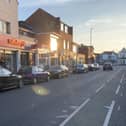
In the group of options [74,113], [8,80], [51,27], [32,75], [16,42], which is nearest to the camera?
[74,113]

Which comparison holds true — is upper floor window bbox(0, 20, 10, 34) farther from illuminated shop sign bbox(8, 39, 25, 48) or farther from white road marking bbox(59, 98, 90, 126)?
white road marking bbox(59, 98, 90, 126)

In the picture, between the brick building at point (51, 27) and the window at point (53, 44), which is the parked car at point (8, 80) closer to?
the window at point (53, 44)

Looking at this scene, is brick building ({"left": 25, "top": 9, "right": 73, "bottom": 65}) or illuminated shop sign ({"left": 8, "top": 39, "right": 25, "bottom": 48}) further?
brick building ({"left": 25, "top": 9, "right": 73, "bottom": 65})

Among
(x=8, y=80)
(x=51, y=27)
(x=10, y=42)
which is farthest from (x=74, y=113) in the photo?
(x=51, y=27)

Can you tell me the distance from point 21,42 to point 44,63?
13055 mm

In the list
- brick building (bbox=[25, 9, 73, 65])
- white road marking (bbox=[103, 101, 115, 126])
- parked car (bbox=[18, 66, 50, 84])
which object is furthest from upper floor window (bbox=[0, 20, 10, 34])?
brick building (bbox=[25, 9, 73, 65])

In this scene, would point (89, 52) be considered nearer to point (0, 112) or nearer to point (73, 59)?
point (73, 59)

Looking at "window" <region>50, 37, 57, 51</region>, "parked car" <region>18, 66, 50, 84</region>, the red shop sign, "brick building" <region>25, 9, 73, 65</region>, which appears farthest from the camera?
"brick building" <region>25, 9, 73, 65</region>

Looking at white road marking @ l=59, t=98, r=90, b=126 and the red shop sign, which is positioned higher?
the red shop sign

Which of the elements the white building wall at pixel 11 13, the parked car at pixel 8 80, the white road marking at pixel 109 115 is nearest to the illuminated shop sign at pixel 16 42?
the white building wall at pixel 11 13

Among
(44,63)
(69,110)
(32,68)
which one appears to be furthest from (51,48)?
(69,110)

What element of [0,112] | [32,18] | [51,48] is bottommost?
[0,112]

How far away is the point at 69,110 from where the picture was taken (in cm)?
1205

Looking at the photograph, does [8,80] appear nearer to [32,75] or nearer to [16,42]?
[32,75]
